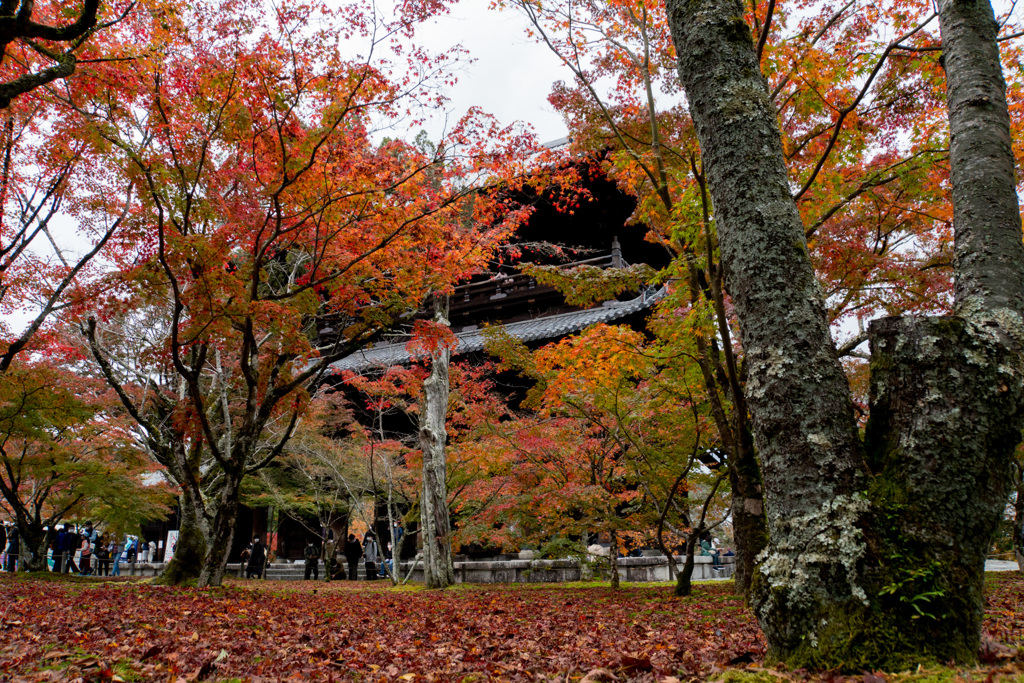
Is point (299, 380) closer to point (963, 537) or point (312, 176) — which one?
point (312, 176)

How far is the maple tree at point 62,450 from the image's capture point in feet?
36.2

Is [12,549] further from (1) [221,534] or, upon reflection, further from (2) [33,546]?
(1) [221,534]

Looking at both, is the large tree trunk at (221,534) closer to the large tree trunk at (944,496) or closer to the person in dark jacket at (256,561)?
the large tree trunk at (944,496)

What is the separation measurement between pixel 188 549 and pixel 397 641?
22.9 ft

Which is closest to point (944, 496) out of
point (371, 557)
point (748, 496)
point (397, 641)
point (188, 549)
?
point (748, 496)

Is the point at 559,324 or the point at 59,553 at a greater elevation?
the point at 559,324

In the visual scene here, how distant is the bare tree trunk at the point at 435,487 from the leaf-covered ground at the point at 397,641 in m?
4.25

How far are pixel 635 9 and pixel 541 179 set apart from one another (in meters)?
3.83

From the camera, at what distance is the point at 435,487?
11711 mm

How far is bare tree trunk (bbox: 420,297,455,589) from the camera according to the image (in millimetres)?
11430

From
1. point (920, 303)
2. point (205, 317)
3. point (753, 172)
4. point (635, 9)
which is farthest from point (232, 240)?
point (920, 303)

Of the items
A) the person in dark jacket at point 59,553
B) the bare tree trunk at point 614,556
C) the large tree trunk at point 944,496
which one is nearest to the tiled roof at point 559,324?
the bare tree trunk at point 614,556

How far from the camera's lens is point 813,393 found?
2.19 m

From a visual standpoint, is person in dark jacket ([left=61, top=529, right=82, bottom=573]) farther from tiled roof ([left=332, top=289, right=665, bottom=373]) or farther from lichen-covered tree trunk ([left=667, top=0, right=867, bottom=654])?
lichen-covered tree trunk ([left=667, top=0, right=867, bottom=654])
